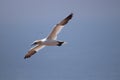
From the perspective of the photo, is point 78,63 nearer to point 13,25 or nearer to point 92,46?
point 92,46

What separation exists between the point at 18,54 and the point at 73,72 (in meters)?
2.66

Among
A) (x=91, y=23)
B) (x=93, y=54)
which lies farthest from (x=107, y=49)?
(x=91, y=23)

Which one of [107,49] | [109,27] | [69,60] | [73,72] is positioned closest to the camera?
[73,72]

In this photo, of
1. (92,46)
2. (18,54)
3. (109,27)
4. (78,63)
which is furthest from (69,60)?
(109,27)

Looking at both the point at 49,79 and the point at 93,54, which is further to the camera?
the point at 93,54

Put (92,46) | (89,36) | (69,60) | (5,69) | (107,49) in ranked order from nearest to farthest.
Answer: (5,69) → (69,60) → (107,49) → (92,46) → (89,36)

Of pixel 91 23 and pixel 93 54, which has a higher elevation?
pixel 91 23

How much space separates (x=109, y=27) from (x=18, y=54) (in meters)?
7.72

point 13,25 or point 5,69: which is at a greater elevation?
point 13,25

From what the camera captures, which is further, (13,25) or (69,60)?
(13,25)

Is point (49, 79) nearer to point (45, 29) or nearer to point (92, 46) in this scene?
point (45, 29)

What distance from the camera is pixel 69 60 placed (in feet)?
55.6

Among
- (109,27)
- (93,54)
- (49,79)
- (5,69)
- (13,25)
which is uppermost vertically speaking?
(109,27)

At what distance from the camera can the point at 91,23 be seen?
23.6m
